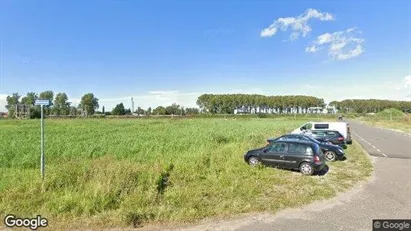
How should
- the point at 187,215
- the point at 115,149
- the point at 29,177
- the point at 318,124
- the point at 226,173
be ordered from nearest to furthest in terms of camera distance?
the point at 187,215 → the point at 29,177 → the point at 226,173 → the point at 115,149 → the point at 318,124

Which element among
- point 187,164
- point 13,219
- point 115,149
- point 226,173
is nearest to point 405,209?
point 226,173

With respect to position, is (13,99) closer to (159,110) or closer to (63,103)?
(63,103)

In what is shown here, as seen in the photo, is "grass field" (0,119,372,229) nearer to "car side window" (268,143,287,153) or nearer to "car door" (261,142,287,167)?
"car door" (261,142,287,167)

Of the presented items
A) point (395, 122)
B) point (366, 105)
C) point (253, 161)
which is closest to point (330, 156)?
point (253, 161)

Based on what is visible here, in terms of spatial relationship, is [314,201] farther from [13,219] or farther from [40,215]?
[13,219]

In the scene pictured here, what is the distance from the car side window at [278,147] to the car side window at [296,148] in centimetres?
25

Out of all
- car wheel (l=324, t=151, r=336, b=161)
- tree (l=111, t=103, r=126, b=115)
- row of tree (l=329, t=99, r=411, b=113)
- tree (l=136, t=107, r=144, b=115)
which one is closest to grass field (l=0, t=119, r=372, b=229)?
car wheel (l=324, t=151, r=336, b=161)

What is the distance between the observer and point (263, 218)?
622cm

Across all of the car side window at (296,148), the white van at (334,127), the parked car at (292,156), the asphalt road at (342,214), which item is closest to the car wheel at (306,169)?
the parked car at (292,156)

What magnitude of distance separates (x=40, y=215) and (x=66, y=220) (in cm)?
68

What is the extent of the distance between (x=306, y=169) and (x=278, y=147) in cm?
145

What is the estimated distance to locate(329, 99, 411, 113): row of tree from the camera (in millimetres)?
155250

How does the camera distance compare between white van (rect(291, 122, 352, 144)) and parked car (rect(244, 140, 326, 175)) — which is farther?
white van (rect(291, 122, 352, 144))

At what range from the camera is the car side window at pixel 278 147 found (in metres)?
11.7
